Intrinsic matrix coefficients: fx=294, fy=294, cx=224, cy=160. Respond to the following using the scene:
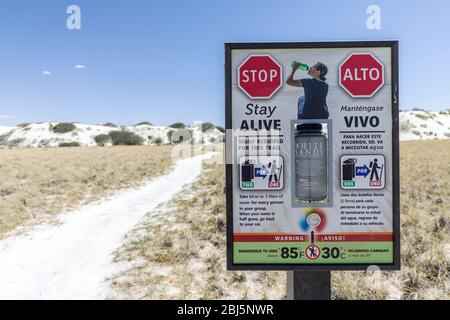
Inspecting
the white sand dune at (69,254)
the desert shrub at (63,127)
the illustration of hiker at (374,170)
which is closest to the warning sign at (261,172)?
the illustration of hiker at (374,170)

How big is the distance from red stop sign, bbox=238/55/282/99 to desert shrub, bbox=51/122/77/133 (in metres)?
174

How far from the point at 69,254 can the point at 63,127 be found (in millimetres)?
172191

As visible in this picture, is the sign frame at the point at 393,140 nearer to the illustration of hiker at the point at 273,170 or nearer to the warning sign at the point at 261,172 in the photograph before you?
the warning sign at the point at 261,172

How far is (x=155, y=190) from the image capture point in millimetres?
14344

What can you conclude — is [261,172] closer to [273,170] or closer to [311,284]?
[273,170]

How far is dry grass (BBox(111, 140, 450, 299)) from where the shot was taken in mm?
4828

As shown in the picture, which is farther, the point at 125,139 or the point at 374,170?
the point at 125,139

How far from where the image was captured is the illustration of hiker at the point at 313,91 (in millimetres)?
3260

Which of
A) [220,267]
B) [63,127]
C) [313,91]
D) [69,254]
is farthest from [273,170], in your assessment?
[63,127]

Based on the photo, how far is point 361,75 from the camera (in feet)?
10.7

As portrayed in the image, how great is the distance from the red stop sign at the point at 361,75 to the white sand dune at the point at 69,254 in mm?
4855

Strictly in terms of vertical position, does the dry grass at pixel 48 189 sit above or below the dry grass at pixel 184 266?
above

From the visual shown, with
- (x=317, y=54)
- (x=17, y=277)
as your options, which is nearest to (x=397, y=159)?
(x=317, y=54)

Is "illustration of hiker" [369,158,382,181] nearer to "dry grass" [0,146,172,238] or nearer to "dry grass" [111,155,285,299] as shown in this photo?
"dry grass" [111,155,285,299]
